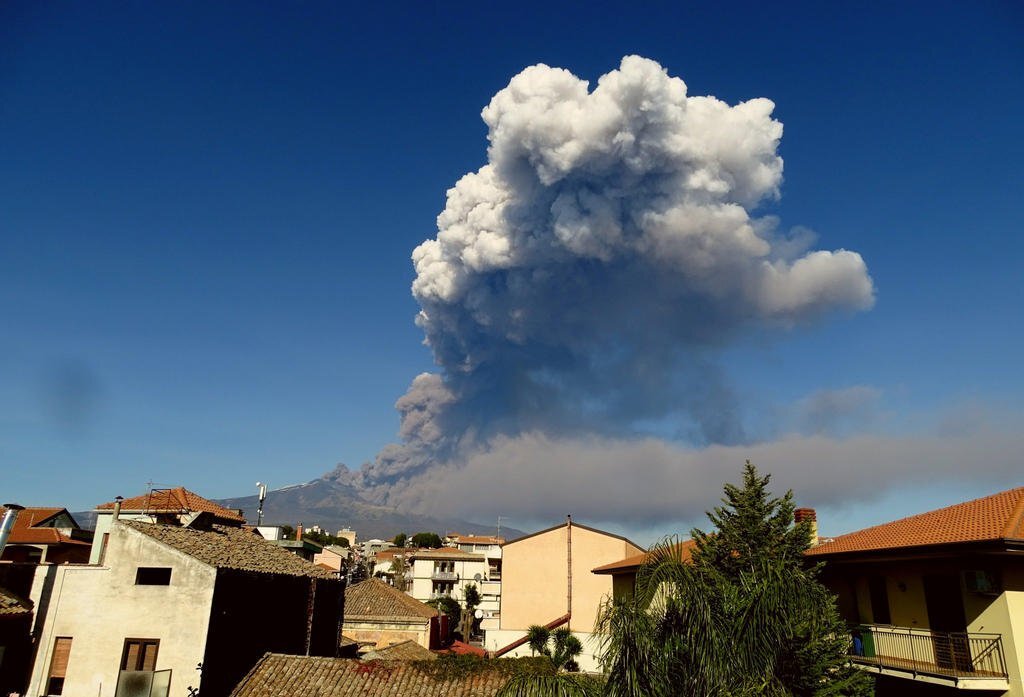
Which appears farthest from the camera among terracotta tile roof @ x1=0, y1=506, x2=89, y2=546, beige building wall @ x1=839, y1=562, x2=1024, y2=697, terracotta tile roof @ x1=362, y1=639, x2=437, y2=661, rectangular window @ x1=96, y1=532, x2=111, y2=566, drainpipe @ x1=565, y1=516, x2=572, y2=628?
drainpipe @ x1=565, y1=516, x2=572, y2=628

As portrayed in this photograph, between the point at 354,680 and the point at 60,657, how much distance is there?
11.5 metres

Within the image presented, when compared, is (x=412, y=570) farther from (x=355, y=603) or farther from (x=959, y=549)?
(x=959, y=549)

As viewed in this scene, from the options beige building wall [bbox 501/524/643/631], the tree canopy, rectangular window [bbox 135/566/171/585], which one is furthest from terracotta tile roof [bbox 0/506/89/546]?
the tree canopy

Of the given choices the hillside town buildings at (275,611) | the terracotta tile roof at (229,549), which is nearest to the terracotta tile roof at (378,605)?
the hillside town buildings at (275,611)

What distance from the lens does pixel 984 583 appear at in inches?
664

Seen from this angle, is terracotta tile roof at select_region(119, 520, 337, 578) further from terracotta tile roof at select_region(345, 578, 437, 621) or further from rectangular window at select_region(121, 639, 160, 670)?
terracotta tile roof at select_region(345, 578, 437, 621)

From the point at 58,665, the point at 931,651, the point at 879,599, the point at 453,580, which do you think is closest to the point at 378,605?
the point at 58,665

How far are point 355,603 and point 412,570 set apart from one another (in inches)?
1933

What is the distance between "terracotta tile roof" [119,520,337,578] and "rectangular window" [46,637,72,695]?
449cm

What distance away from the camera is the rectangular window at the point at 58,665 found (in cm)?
2269

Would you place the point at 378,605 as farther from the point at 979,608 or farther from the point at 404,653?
the point at 979,608

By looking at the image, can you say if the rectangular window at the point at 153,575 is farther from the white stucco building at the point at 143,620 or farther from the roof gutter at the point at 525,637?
the roof gutter at the point at 525,637

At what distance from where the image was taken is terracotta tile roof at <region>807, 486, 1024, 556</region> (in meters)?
17.3

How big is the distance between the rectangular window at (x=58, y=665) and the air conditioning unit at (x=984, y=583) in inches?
1175
